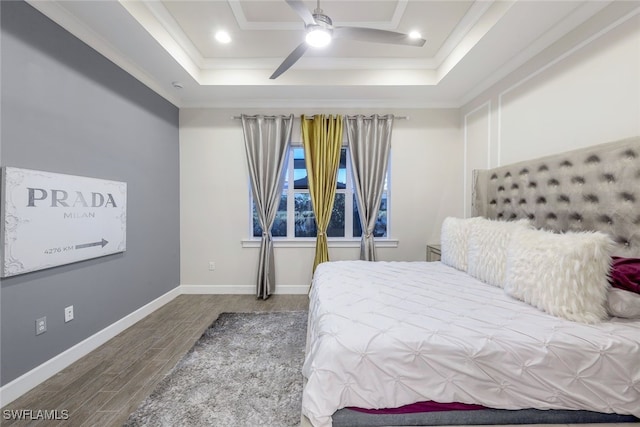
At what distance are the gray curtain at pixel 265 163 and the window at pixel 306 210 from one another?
239 millimetres

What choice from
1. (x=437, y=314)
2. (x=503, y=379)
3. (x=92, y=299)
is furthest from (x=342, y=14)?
(x=92, y=299)

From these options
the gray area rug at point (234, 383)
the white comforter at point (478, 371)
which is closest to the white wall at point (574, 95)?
the white comforter at point (478, 371)

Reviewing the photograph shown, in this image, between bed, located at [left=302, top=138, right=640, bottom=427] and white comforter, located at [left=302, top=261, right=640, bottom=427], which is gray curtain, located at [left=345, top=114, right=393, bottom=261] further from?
white comforter, located at [left=302, top=261, right=640, bottom=427]

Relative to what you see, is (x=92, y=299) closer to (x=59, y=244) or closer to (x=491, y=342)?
(x=59, y=244)

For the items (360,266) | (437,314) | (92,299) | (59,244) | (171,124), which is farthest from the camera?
(171,124)

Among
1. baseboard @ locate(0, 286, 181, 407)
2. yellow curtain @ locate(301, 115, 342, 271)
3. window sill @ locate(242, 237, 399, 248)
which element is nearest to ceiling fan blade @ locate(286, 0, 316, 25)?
yellow curtain @ locate(301, 115, 342, 271)

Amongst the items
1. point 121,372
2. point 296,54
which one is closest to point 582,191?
point 296,54

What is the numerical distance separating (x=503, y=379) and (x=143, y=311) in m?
3.24

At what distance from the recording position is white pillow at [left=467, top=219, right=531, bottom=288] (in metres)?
1.88

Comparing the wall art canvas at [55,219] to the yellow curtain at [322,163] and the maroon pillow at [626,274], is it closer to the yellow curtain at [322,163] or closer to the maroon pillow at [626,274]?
the yellow curtain at [322,163]

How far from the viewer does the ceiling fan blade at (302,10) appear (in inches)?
62.1

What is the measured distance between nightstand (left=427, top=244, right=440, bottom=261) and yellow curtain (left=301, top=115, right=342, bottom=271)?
1.33 meters

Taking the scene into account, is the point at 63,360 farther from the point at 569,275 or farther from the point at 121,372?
the point at 569,275

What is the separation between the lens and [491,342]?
1127 millimetres
